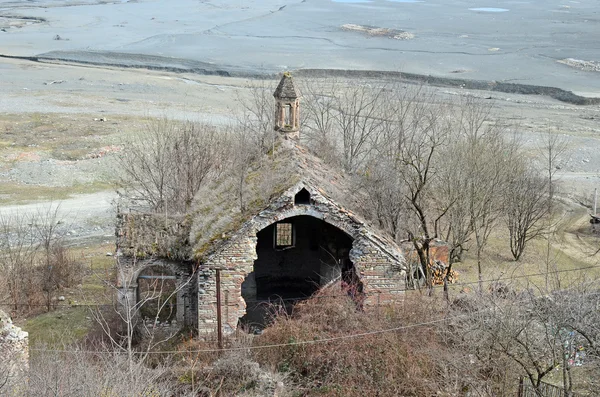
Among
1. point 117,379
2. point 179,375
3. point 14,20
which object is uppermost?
point 14,20

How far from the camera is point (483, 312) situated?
19.3 m

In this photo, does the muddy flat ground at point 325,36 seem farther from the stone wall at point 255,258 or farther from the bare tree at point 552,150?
the stone wall at point 255,258

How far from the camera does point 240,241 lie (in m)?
21.2

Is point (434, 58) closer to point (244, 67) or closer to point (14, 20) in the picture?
point (244, 67)

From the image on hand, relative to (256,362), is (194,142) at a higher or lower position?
higher

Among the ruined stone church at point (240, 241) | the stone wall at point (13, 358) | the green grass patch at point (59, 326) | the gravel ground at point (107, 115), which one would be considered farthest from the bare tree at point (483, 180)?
the stone wall at point (13, 358)

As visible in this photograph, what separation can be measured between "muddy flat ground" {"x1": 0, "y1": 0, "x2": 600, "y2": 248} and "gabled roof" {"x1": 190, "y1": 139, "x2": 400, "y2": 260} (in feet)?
49.7

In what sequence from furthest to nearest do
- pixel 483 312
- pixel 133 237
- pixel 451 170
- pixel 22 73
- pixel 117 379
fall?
pixel 22 73
pixel 451 170
pixel 133 237
pixel 483 312
pixel 117 379

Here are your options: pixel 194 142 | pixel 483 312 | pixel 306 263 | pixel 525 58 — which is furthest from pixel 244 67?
pixel 483 312

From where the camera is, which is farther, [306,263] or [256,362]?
[306,263]

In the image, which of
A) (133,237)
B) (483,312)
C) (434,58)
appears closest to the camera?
(483,312)

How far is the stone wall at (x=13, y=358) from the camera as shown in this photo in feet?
51.8

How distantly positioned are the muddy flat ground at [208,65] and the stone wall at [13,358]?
19.0 meters

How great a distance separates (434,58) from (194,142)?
44332 mm
